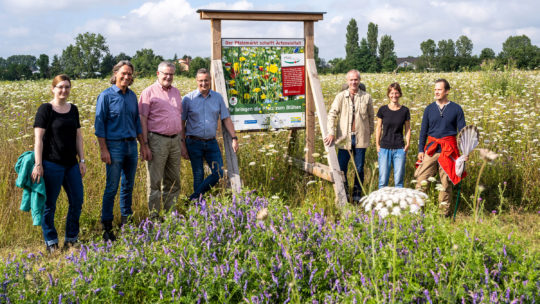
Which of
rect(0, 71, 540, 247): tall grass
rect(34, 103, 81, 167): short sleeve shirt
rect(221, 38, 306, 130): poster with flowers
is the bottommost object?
rect(0, 71, 540, 247): tall grass

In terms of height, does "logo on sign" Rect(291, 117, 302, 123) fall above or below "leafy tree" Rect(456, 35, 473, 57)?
below

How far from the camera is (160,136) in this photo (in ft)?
17.1

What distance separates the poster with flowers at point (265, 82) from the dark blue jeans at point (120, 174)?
4.87ft

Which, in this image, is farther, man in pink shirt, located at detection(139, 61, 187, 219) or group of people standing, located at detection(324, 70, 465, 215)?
group of people standing, located at detection(324, 70, 465, 215)

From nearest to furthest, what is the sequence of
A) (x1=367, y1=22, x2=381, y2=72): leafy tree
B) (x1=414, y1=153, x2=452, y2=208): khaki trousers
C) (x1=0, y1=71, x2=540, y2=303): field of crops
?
1. (x1=0, y1=71, x2=540, y2=303): field of crops
2. (x1=414, y1=153, x2=452, y2=208): khaki trousers
3. (x1=367, y1=22, x2=381, y2=72): leafy tree

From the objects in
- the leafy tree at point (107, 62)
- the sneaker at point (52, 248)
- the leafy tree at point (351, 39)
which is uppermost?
the leafy tree at point (351, 39)

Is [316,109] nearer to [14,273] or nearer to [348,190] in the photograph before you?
[348,190]

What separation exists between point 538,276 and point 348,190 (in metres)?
3.62

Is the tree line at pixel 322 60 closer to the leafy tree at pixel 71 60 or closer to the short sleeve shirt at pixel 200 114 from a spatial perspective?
the leafy tree at pixel 71 60

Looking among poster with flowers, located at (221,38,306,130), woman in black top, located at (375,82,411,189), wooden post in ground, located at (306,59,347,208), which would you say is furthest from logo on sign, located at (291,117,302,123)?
woman in black top, located at (375,82,411,189)

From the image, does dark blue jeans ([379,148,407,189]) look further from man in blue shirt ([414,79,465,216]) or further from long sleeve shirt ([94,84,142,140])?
long sleeve shirt ([94,84,142,140])

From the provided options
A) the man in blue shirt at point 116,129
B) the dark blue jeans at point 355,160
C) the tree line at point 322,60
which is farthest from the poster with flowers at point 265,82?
the tree line at point 322,60

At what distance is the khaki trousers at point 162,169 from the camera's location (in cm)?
522

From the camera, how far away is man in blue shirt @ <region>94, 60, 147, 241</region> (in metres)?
4.79
